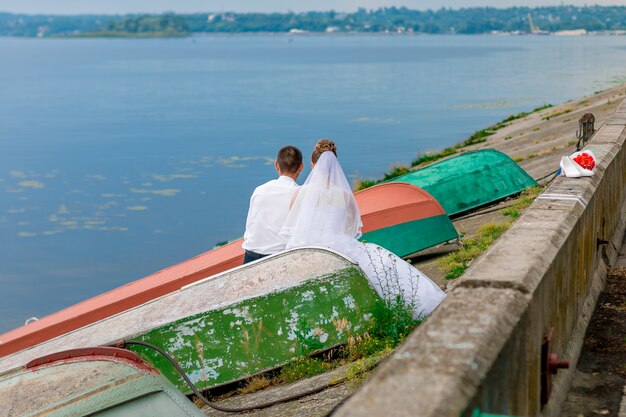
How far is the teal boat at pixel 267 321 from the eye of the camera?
7.75 metres

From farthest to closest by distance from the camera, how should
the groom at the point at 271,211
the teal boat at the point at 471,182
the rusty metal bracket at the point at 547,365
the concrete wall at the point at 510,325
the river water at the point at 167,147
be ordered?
1. the river water at the point at 167,147
2. the teal boat at the point at 471,182
3. the groom at the point at 271,211
4. the rusty metal bracket at the point at 547,365
5. the concrete wall at the point at 510,325

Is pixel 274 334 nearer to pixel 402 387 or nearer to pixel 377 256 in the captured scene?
pixel 377 256

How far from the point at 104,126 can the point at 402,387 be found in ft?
169

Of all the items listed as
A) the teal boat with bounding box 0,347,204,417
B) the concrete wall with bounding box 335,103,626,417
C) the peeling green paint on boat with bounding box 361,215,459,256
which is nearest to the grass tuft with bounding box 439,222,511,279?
the peeling green paint on boat with bounding box 361,215,459,256

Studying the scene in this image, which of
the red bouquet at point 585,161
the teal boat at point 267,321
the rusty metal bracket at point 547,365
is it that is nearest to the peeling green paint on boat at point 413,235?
the teal boat at point 267,321

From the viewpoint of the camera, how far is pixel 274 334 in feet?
25.5

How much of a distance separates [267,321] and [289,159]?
151 cm

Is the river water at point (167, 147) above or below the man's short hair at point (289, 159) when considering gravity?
below

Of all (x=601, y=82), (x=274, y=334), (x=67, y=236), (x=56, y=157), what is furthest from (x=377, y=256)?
(x=601, y=82)

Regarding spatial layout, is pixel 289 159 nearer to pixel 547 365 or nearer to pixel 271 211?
pixel 271 211

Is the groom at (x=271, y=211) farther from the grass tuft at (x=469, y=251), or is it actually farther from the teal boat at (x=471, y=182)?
the teal boat at (x=471, y=182)

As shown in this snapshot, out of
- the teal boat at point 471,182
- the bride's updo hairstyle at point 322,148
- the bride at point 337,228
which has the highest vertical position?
the bride's updo hairstyle at point 322,148

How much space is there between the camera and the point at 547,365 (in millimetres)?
4520

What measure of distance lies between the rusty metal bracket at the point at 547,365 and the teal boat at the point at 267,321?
10.6ft
